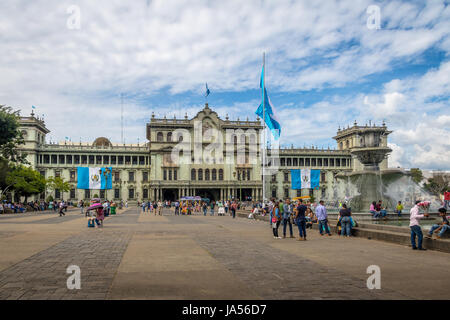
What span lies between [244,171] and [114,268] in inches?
2861

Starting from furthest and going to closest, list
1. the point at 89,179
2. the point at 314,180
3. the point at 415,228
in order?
1. the point at 314,180
2. the point at 89,179
3. the point at 415,228

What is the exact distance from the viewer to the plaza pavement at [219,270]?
6.75 metres

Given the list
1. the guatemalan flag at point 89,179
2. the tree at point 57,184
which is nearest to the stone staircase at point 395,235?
the guatemalan flag at point 89,179

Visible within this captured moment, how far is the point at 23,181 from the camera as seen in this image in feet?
185

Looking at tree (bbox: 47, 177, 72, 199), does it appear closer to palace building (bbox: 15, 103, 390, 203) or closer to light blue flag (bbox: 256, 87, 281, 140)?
palace building (bbox: 15, 103, 390, 203)

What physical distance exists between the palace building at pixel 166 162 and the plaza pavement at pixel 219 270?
64.0 metres

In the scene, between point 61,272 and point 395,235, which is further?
point 395,235


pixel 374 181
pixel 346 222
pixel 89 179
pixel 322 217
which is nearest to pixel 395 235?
pixel 346 222

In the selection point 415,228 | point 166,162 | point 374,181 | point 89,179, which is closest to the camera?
point 415,228

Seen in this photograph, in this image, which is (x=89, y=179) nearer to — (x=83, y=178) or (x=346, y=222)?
(x=83, y=178)

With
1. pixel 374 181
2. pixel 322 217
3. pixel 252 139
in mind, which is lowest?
pixel 322 217

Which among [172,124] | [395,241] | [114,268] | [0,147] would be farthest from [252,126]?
[114,268]

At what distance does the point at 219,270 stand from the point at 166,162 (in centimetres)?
7061

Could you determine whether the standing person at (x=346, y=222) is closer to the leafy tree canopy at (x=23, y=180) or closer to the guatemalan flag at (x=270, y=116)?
the guatemalan flag at (x=270, y=116)
